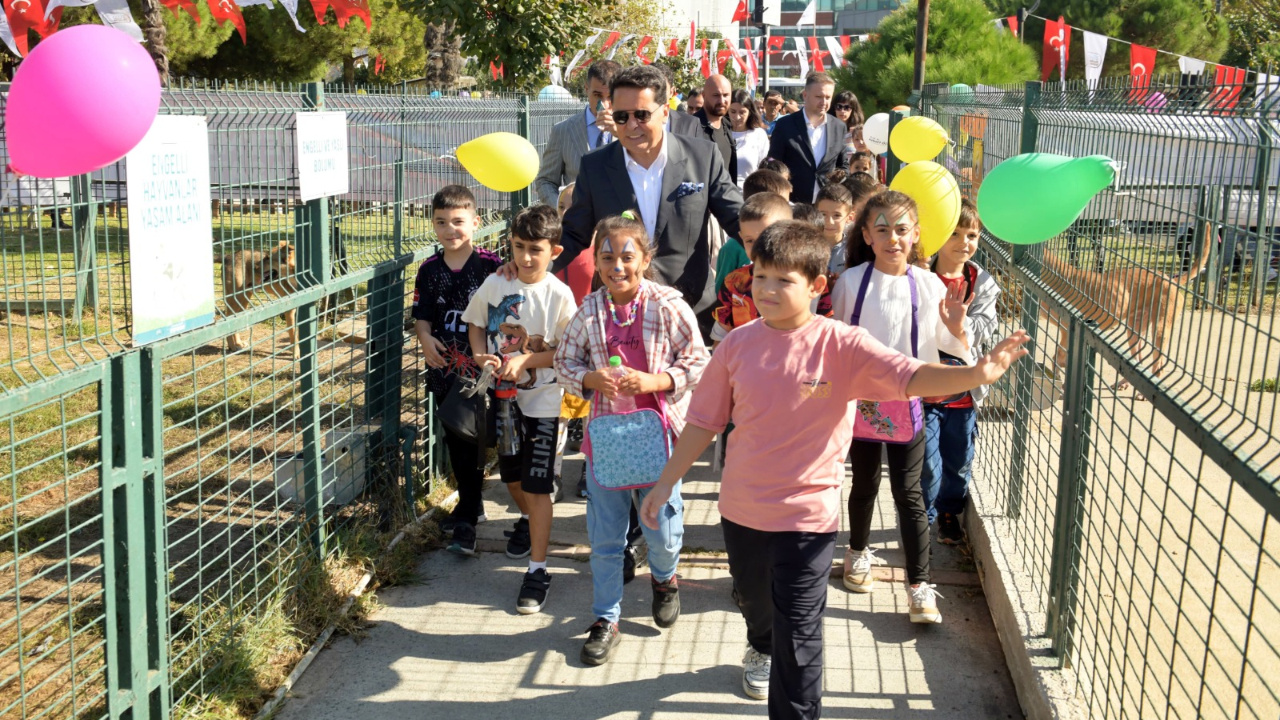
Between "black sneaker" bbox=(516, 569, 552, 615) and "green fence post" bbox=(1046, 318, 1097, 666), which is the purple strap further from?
"black sneaker" bbox=(516, 569, 552, 615)

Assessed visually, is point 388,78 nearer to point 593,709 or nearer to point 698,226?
point 698,226

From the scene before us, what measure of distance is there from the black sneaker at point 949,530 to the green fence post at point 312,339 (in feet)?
9.40

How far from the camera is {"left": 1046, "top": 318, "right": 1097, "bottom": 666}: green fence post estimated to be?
149 inches

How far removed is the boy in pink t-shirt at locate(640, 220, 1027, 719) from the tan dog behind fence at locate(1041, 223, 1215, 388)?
25.9 inches

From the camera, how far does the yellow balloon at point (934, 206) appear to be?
4695 millimetres

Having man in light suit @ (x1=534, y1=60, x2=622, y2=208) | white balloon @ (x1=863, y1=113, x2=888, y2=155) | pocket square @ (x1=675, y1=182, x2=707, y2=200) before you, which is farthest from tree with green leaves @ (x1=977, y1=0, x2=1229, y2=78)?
pocket square @ (x1=675, y1=182, x2=707, y2=200)

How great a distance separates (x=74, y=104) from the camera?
2607mm

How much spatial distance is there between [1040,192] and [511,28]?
8854 millimetres

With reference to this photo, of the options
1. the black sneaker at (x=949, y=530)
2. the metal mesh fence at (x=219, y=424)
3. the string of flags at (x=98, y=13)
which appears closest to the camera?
the metal mesh fence at (x=219, y=424)

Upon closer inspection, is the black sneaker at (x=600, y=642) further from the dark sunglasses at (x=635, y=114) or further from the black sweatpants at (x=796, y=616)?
the dark sunglasses at (x=635, y=114)

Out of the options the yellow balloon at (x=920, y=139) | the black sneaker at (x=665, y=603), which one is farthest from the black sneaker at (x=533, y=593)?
the yellow balloon at (x=920, y=139)

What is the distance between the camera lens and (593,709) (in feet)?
13.1

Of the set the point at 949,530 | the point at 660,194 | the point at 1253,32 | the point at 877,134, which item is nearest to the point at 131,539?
the point at 660,194

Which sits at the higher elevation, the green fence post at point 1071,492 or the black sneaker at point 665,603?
the green fence post at point 1071,492
